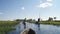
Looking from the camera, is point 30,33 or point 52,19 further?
point 52,19

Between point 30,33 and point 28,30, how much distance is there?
0.34 meters

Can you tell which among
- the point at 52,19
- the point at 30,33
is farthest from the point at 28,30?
the point at 52,19

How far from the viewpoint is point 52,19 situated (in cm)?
8856

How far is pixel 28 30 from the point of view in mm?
11570

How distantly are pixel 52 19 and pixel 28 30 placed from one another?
78.5 m

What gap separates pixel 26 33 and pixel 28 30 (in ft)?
1.21

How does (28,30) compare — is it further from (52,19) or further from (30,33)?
(52,19)

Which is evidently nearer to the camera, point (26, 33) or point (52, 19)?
point (26, 33)

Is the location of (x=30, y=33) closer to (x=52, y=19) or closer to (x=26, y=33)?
(x=26, y=33)

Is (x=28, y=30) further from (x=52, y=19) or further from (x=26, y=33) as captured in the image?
(x=52, y=19)

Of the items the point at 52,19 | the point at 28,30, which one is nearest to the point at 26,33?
the point at 28,30

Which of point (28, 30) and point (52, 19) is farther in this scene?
point (52, 19)

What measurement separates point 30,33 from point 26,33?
0.48 meters
